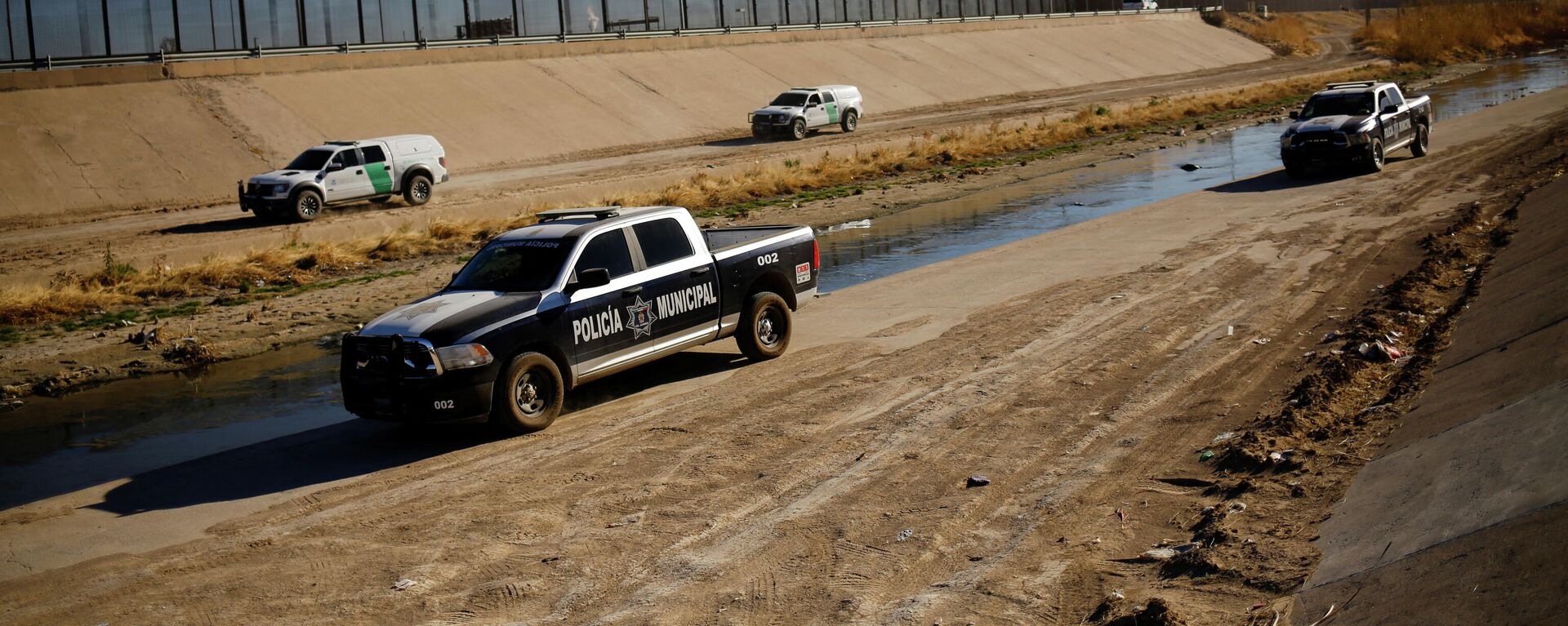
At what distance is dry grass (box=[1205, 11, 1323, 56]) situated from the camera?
93.1 metres

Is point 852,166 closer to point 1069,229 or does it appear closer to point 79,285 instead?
point 1069,229

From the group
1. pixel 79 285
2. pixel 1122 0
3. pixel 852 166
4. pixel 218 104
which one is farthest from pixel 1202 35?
pixel 79 285

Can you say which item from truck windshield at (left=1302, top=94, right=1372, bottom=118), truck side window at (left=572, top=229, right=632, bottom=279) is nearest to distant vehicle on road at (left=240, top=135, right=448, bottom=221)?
truck side window at (left=572, top=229, right=632, bottom=279)

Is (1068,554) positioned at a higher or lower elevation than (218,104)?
lower

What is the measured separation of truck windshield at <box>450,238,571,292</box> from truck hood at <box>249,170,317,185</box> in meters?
18.9

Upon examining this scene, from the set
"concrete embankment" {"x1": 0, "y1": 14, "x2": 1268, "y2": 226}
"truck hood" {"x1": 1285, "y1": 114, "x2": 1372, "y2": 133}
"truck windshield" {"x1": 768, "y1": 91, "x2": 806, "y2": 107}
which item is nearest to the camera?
"truck hood" {"x1": 1285, "y1": 114, "x2": 1372, "y2": 133}

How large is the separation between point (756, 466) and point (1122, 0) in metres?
97.0

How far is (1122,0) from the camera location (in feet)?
326

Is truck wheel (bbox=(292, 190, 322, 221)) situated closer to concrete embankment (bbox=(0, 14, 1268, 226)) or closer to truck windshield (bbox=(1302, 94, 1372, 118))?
concrete embankment (bbox=(0, 14, 1268, 226))

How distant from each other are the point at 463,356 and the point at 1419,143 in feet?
82.2

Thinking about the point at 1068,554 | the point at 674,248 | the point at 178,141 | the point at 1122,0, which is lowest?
the point at 1068,554

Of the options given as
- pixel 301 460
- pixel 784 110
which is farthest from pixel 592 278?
pixel 784 110

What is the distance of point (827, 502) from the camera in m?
8.82

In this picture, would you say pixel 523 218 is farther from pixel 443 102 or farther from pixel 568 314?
pixel 443 102
